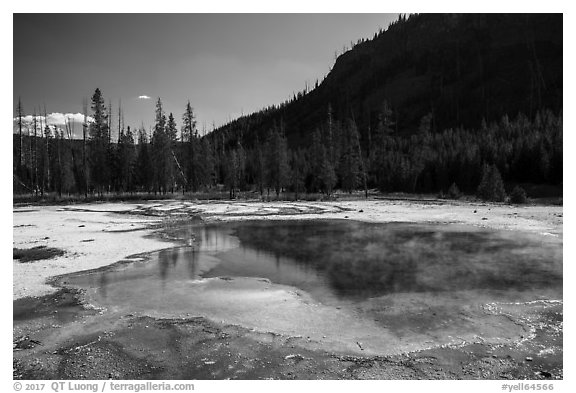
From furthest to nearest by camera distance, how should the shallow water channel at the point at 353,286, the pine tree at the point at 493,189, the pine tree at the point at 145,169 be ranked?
the pine tree at the point at 145,169 → the pine tree at the point at 493,189 → the shallow water channel at the point at 353,286

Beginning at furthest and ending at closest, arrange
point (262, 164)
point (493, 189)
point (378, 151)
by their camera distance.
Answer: point (378, 151)
point (262, 164)
point (493, 189)

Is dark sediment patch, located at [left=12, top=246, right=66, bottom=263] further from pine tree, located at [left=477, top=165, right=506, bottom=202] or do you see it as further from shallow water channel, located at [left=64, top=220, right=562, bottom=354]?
pine tree, located at [left=477, top=165, right=506, bottom=202]

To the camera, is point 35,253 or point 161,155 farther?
point 161,155

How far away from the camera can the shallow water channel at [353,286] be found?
28.0 ft

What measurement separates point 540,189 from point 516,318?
5608 cm

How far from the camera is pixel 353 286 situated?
11.9 meters

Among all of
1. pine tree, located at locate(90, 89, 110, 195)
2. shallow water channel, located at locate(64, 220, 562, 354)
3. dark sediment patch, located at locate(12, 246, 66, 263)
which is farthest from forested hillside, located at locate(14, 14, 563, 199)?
dark sediment patch, located at locate(12, 246, 66, 263)

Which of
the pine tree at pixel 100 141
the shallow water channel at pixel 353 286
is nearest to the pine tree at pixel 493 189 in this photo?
the shallow water channel at pixel 353 286

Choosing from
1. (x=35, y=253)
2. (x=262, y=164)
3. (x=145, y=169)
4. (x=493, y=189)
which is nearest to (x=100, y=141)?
(x=145, y=169)

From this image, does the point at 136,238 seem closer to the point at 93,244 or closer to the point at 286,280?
the point at 93,244

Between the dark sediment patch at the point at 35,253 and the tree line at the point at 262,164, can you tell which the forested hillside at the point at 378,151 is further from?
the dark sediment patch at the point at 35,253

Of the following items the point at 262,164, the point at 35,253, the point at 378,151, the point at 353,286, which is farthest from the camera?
the point at 378,151

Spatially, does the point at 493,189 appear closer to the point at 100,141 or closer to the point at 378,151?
the point at 378,151
